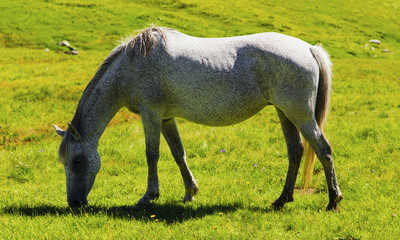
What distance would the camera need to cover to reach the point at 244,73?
6.08 metres

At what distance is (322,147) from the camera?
599cm

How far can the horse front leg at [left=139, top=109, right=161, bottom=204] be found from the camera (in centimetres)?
636

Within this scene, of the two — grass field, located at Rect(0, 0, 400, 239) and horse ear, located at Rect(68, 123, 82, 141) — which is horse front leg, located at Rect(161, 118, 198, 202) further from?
horse ear, located at Rect(68, 123, 82, 141)

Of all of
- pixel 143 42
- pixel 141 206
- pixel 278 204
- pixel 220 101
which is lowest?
pixel 141 206

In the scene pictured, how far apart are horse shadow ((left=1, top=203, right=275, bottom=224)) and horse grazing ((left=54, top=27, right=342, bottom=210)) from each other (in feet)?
0.82

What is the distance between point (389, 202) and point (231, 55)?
145 inches

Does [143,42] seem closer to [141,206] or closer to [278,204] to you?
[141,206]

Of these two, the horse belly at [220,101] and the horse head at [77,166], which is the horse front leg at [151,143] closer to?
the horse belly at [220,101]

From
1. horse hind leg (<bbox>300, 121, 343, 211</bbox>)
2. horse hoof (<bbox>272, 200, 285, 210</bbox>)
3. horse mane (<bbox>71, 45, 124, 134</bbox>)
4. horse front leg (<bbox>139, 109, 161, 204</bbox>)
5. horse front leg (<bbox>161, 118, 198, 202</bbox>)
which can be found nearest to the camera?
horse hind leg (<bbox>300, 121, 343, 211</bbox>)

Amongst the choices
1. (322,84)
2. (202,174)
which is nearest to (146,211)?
(202,174)

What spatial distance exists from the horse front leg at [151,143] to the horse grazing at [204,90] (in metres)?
0.02

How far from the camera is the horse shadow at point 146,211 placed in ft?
20.0

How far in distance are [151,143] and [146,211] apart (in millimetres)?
1204

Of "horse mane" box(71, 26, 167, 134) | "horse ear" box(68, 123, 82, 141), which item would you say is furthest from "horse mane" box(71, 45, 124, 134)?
"horse ear" box(68, 123, 82, 141)
